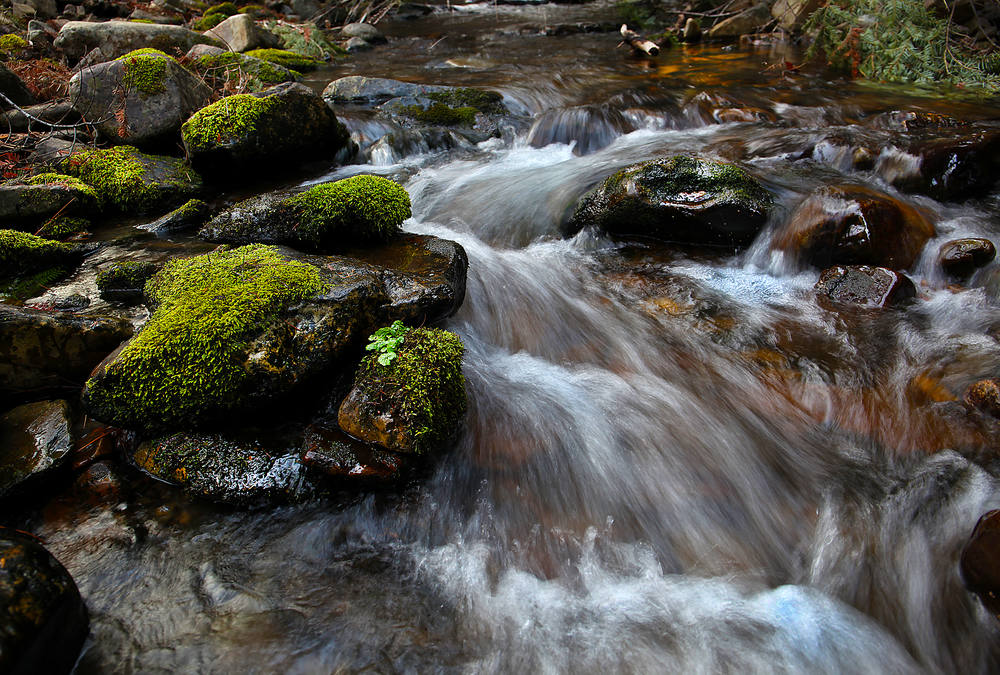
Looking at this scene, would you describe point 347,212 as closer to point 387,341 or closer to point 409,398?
point 387,341

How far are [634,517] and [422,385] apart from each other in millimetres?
1507

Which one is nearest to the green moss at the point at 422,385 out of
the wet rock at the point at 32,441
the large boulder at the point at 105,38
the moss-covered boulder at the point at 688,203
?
the wet rock at the point at 32,441

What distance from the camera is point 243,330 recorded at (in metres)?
3.17

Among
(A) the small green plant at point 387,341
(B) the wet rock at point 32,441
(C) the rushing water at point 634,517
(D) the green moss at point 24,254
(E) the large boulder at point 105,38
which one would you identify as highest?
(E) the large boulder at point 105,38

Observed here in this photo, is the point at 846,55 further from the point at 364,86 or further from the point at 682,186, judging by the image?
the point at 364,86

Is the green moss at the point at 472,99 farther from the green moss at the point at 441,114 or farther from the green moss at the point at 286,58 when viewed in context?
the green moss at the point at 286,58

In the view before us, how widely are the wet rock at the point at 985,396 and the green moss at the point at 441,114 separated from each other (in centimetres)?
780

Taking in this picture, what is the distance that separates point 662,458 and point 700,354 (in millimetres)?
1208

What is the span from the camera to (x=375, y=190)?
184 inches

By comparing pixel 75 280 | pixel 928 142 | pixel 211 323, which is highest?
pixel 928 142

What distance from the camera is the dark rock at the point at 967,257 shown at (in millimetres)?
4785

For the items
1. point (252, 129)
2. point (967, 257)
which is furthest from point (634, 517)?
point (252, 129)

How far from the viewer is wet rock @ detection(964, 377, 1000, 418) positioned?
11.2 ft

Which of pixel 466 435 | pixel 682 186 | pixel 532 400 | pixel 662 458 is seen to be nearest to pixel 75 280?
pixel 466 435
